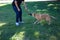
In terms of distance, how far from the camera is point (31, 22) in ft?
29.2

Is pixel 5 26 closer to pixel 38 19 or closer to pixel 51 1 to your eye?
pixel 38 19

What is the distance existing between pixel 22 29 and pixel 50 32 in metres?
1.04

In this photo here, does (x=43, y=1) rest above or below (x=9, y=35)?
below

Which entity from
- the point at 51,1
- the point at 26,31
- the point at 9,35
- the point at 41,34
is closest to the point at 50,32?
the point at 41,34

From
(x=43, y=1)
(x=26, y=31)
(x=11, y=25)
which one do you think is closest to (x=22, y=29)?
(x=26, y=31)

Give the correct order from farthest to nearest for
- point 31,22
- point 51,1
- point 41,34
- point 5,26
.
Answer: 1. point 51,1
2. point 31,22
3. point 5,26
4. point 41,34

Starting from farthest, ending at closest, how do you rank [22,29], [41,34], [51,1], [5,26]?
[51,1]
[5,26]
[22,29]
[41,34]

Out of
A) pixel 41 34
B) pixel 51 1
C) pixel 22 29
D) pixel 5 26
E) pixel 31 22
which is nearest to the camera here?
pixel 41 34

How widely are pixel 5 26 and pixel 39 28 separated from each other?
4.44 feet

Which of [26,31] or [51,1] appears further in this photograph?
[51,1]

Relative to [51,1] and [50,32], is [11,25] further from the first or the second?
[51,1]

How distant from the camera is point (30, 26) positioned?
27.0 feet

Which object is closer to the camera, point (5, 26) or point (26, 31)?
point (26, 31)

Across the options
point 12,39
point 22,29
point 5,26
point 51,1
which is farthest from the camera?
point 51,1
